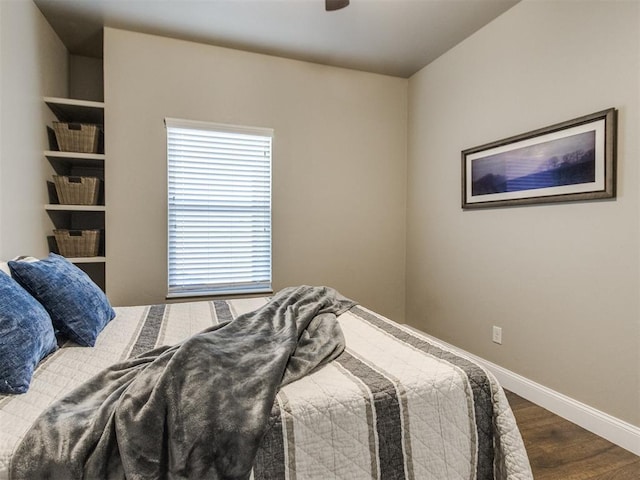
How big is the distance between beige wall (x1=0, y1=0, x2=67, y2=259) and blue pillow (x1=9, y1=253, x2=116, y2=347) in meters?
0.80

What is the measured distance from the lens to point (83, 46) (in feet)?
10.1

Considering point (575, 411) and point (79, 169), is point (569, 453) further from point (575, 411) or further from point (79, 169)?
point (79, 169)

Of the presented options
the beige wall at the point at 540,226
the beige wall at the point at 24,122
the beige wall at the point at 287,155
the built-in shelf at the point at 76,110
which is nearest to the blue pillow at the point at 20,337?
the beige wall at the point at 24,122

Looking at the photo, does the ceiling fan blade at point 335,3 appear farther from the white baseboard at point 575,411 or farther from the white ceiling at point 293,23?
the white baseboard at point 575,411

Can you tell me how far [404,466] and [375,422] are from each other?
0.17 metres

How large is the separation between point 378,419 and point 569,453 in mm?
1440

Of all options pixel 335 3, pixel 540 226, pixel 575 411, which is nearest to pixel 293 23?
pixel 335 3

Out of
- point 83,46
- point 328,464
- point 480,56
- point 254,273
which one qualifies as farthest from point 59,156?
point 480,56

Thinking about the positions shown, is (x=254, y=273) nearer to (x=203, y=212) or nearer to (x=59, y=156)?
(x=203, y=212)

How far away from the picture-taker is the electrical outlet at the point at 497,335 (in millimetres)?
2711

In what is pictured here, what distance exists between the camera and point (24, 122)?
7.93ft

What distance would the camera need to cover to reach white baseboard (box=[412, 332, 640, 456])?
1914 millimetres

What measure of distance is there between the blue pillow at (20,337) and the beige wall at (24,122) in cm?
112

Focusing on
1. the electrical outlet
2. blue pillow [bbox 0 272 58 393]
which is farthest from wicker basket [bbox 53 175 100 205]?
the electrical outlet
